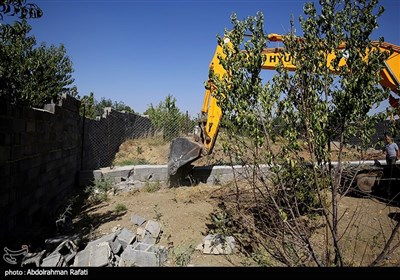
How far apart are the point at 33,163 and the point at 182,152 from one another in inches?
131

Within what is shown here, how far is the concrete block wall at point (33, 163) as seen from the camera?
362 cm

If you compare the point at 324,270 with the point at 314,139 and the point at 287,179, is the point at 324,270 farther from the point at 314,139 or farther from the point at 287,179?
the point at 314,139

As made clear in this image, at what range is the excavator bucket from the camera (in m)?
6.61

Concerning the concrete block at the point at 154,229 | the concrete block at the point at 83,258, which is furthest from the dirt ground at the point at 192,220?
the concrete block at the point at 83,258

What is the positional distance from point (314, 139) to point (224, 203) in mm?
3481

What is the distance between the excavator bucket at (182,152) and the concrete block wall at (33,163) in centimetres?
263

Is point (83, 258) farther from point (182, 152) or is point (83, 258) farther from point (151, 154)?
point (151, 154)

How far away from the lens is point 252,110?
3.22 meters

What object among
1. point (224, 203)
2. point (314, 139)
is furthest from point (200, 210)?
point (314, 139)

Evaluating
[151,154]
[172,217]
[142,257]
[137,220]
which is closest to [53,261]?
[142,257]

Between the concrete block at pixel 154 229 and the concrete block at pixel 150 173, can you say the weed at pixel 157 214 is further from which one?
the concrete block at pixel 150 173

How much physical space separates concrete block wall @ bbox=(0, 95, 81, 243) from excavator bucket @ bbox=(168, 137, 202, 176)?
8.61 feet

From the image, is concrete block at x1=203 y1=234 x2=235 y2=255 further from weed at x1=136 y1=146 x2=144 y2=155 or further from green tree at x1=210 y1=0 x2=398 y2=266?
weed at x1=136 y1=146 x2=144 y2=155

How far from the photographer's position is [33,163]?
14.7 feet
